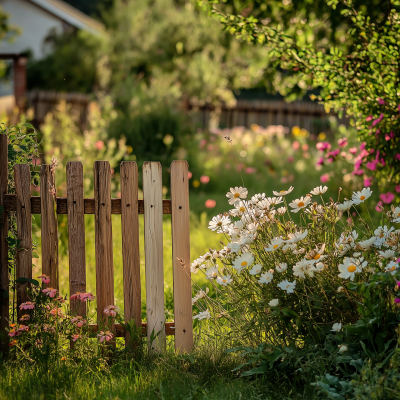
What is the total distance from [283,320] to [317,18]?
320 cm

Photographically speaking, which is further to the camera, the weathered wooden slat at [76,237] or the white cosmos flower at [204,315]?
the weathered wooden slat at [76,237]

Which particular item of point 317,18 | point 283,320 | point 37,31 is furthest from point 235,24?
point 37,31

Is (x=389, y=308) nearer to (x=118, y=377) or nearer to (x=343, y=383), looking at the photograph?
(x=343, y=383)

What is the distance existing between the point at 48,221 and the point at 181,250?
75 centimetres

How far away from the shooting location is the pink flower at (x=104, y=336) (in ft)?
8.08

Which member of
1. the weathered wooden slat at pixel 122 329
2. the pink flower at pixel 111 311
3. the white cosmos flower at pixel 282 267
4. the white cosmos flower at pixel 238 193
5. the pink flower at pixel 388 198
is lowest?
the weathered wooden slat at pixel 122 329

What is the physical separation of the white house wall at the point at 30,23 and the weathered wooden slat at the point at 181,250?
18.0m

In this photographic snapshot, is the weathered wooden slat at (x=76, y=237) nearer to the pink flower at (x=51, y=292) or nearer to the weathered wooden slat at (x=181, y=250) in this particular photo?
the pink flower at (x=51, y=292)

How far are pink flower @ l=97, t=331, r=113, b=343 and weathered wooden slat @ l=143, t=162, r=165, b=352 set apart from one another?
26cm

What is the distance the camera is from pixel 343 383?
206 centimetres

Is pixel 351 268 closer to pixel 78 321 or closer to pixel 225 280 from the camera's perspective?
pixel 225 280

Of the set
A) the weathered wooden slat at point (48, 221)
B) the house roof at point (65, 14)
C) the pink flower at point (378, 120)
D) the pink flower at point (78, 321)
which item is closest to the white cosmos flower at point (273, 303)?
the pink flower at point (78, 321)

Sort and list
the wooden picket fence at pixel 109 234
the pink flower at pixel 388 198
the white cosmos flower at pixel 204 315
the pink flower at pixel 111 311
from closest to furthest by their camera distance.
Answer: the white cosmos flower at pixel 204 315 → the pink flower at pixel 111 311 → the wooden picket fence at pixel 109 234 → the pink flower at pixel 388 198

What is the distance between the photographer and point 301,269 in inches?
88.3
